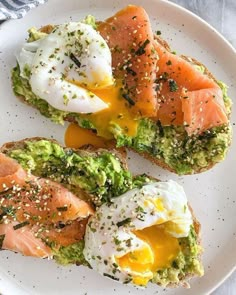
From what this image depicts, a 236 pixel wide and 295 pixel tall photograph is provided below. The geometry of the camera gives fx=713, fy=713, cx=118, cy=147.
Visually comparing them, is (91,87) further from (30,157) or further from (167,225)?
(167,225)

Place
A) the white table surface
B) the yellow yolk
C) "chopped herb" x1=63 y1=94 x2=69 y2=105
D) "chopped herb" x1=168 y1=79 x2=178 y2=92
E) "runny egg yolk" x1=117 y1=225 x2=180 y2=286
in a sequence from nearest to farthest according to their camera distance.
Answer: "runny egg yolk" x1=117 y1=225 x2=180 y2=286, "chopped herb" x1=63 y1=94 x2=69 y2=105, "chopped herb" x1=168 y1=79 x2=178 y2=92, the yellow yolk, the white table surface

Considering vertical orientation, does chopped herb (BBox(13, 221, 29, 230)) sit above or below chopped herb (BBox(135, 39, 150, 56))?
below

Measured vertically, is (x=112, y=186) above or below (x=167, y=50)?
below

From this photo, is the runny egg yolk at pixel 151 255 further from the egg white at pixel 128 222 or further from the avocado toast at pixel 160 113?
the avocado toast at pixel 160 113

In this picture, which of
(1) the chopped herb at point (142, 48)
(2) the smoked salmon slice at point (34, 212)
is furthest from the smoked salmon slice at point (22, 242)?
(1) the chopped herb at point (142, 48)

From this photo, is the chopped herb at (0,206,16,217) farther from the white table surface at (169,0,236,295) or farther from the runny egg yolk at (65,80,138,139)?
the white table surface at (169,0,236,295)

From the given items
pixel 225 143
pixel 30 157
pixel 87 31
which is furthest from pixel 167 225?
pixel 87 31

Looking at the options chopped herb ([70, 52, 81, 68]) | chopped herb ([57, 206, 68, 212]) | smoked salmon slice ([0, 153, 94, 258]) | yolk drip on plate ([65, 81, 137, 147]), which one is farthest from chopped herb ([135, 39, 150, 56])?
chopped herb ([57, 206, 68, 212])
